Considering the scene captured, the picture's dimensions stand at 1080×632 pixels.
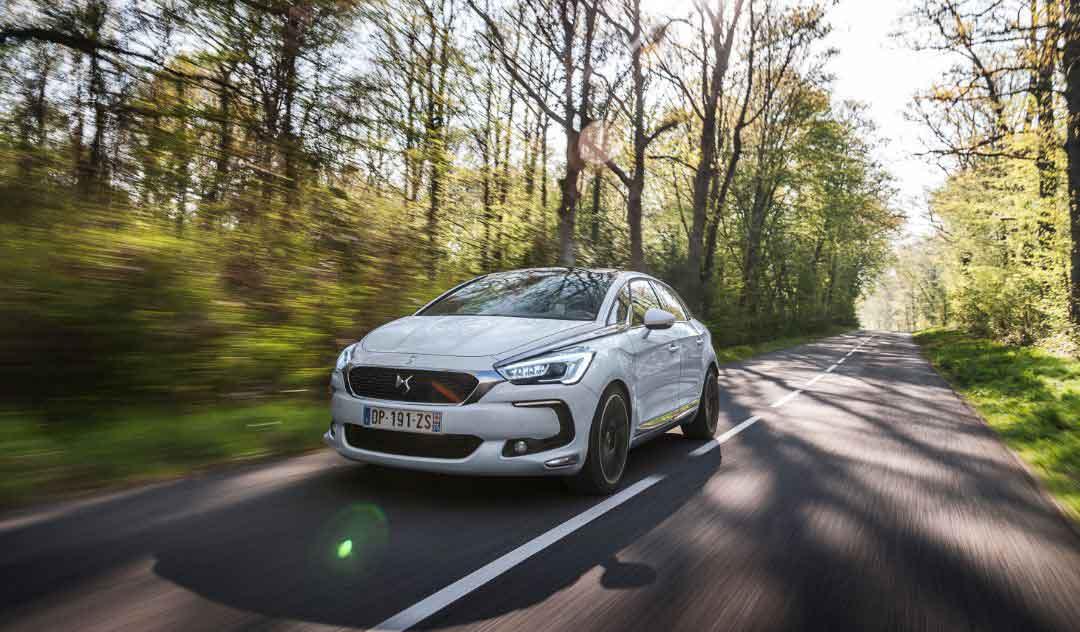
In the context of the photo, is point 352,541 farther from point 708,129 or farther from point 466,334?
point 708,129

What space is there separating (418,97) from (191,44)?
320 centimetres

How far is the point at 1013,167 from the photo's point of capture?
72.2ft

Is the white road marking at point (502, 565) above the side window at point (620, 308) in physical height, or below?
below

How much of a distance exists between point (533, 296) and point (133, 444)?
3.07m

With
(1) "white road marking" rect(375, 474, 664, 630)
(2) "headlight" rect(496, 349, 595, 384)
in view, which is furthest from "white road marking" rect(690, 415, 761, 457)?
(2) "headlight" rect(496, 349, 595, 384)

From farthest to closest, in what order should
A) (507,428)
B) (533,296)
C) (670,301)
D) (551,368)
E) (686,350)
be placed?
(670,301)
(686,350)
(533,296)
(551,368)
(507,428)

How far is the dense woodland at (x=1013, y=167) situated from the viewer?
42.1 ft

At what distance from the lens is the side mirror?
597cm

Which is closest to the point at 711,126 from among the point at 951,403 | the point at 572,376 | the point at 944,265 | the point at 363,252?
the point at 951,403

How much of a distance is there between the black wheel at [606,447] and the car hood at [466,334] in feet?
1.80

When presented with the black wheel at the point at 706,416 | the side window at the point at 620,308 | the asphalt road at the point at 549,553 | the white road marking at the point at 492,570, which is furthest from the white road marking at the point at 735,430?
the white road marking at the point at 492,570

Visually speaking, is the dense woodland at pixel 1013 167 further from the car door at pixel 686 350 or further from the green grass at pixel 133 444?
the green grass at pixel 133 444

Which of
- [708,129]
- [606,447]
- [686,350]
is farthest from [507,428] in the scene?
[708,129]

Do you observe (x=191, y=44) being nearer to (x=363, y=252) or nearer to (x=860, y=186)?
(x=363, y=252)
